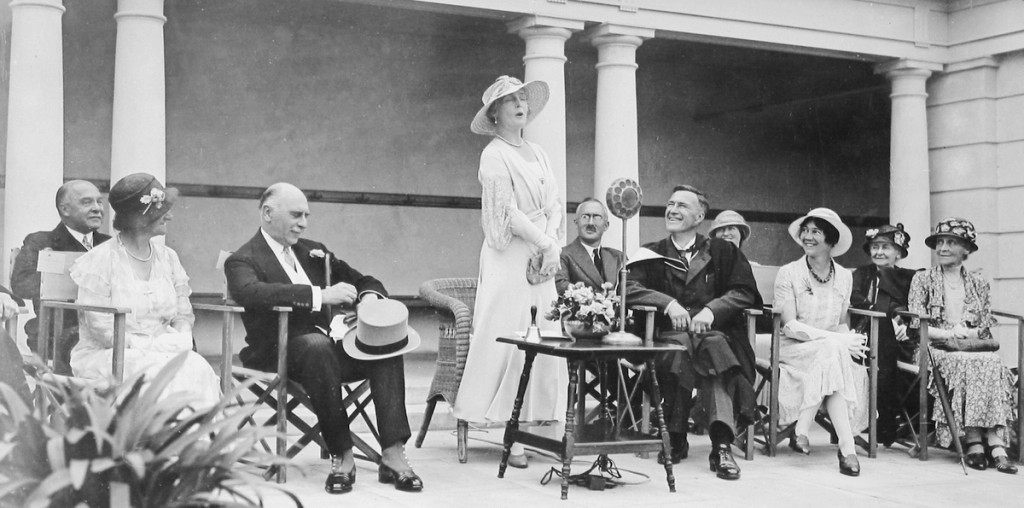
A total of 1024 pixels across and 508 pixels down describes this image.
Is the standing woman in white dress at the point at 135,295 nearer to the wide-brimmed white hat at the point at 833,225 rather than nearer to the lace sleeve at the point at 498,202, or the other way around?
the lace sleeve at the point at 498,202

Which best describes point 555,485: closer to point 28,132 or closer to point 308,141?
point 28,132

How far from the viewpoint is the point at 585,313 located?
5270 millimetres

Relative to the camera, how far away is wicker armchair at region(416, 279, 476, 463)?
19.3 feet

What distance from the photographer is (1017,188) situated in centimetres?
978

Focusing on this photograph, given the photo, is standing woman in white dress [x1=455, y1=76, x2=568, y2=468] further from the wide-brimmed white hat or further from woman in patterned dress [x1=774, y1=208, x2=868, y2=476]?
the wide-brimmed white hat

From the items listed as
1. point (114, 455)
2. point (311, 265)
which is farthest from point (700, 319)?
point (114, 455)

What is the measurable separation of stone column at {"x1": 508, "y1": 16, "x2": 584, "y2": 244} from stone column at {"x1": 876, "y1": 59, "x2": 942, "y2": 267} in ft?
11.1

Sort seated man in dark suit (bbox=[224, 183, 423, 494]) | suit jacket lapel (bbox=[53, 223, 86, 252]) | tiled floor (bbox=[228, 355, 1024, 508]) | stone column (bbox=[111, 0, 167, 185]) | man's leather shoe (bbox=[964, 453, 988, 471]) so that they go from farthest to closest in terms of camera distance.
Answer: stone column (bbox=[111, 0, 167, 185]), man's leather shoe (bbox=[964, 453, 988, 471]), suit jacket lapel (bbox=[53, 223, 86, 252]), seated man in dark suit (bbox=[224, 183, 423, 494]), tiled floor (bbox=[228, 355, 1024, 508])

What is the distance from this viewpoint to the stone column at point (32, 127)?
6.73 meters

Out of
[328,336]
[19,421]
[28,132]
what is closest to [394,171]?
[28,132]

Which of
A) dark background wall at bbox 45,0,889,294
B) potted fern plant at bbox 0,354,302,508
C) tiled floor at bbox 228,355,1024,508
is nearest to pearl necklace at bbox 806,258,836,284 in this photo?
tiled floor at bbox 228,355,1024,508

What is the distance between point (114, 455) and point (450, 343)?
11.6ft

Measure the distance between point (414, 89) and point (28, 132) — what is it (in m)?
4.56

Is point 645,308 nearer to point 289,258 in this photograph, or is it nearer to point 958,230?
point 289,258
